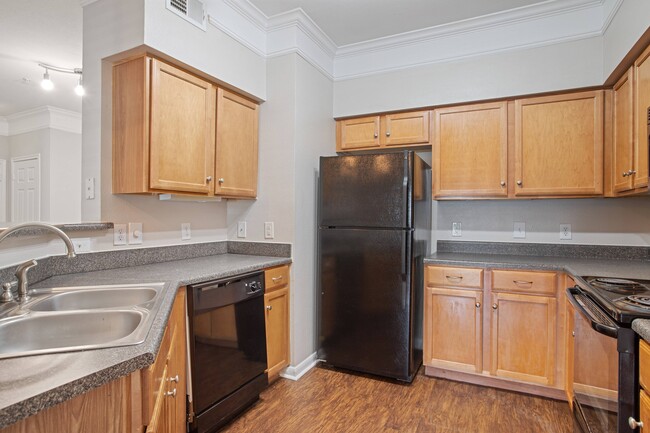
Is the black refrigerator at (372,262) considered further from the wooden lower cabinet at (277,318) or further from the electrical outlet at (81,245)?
the electrical outlet at (81,245)

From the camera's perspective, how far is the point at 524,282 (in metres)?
2.36

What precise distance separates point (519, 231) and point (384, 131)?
4.36 feet

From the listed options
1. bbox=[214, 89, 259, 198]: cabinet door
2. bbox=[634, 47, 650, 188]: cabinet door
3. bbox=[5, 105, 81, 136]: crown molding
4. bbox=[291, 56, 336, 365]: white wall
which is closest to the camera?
bbox=[5, 105, 81, 136]: crown molding

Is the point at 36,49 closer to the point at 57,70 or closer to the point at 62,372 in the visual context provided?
the point at 57,70

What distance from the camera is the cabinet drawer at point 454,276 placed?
2477 mm

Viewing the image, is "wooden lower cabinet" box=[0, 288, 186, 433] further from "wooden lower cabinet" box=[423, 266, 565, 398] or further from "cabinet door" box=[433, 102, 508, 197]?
"cabinet door" box=[433, 102, 508, 197]

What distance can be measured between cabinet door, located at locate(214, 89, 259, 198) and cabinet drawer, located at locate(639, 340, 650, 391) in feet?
7.18

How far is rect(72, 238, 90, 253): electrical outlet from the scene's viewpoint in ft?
6.32

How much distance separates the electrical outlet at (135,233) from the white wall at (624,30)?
9.45 ft

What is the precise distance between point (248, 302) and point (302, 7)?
6.55 ft

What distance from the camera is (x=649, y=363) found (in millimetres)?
1111

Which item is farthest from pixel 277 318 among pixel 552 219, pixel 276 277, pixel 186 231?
pixel 552 219

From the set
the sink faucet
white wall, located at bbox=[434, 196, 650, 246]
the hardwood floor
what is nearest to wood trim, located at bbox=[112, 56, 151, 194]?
the sink faucet

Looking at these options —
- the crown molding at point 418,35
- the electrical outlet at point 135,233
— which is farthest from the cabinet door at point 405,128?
the electrical outlet at point 135,233
